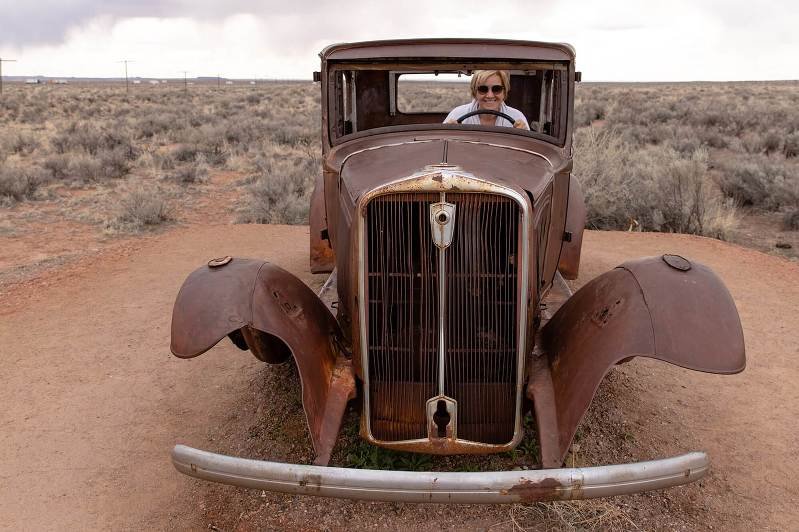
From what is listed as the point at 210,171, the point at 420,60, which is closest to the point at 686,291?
the point at 420,60

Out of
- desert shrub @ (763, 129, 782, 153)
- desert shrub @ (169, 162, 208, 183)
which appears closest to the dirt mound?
desert shrub @ (169, 162, 208, 183)

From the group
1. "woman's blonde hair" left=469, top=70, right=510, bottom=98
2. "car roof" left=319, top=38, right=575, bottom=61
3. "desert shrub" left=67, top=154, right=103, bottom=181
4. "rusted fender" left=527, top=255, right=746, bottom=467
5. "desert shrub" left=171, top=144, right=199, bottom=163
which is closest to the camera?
"rusted fender" left=527, top=255, right=746, bottom=467

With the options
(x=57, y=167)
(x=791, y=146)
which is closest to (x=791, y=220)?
(x=791, y=146)

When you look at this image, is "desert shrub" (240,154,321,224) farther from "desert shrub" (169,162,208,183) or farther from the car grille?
the car grille

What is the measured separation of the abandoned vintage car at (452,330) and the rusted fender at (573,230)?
5.73 ft

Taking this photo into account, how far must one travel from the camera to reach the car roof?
3.87 m

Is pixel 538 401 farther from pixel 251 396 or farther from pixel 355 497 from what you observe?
pixel 251 396

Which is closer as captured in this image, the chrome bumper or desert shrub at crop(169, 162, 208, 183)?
the chrome bumper

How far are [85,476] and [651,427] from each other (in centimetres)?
322

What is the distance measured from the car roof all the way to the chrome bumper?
266 centimetres

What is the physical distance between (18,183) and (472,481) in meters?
10.8

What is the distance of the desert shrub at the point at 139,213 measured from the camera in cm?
879

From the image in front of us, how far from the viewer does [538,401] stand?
9.16ft

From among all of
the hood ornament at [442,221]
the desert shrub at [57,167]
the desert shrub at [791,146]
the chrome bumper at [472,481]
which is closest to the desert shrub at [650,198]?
the desert shrub at [791,146]
